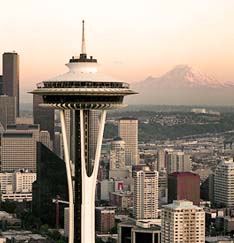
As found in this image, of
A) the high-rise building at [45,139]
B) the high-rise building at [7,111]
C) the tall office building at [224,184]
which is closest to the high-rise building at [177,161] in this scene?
the tall office building at [224,184]

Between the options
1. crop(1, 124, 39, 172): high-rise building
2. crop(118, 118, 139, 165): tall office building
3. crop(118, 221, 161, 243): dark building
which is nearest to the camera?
crop(118, 221, 161, 243): dark building

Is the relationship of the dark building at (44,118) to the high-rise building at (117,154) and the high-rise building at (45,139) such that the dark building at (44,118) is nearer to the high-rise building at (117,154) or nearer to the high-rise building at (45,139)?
the high-rise building at (45,139)

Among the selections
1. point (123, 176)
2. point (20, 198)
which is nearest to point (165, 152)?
point (123, 176)

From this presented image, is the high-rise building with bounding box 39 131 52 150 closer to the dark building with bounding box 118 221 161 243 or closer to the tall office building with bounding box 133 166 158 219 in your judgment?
the tall office building with bounding box 133 166 158 219

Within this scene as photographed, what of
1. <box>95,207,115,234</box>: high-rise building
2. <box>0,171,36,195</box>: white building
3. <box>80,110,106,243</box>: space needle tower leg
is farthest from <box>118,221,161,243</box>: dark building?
<box>0,171,36,195</box>: white building

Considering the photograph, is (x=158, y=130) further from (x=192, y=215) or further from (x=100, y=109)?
(x=100, y=109)

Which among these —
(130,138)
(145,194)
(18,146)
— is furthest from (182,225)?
(130,138)
